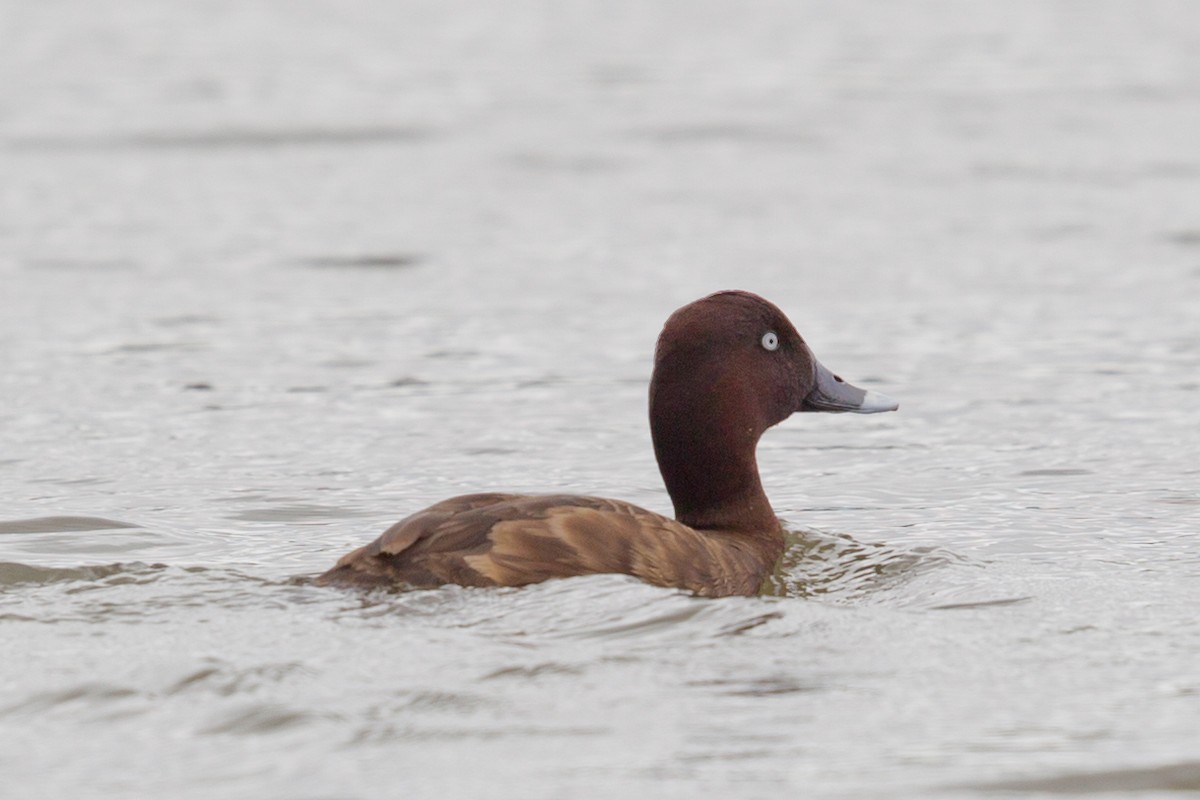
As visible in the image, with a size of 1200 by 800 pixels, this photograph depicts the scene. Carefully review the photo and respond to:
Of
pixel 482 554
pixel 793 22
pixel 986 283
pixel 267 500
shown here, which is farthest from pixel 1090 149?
pixel 482 554

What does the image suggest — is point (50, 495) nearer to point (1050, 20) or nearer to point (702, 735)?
point (702, 735)

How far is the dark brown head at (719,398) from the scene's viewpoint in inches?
270

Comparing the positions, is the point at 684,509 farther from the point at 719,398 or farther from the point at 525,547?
the point at 525,547

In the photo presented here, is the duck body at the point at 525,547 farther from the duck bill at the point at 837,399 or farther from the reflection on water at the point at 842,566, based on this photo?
the duck bill at the point at 837,399

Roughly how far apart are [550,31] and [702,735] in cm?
2012

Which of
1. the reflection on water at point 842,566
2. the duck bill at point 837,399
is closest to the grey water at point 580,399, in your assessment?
the reflection on water at point 842,566

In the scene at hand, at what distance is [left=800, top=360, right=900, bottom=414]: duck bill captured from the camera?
7.41 metres

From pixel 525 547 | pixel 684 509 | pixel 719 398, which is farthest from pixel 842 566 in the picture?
pixel 525 547

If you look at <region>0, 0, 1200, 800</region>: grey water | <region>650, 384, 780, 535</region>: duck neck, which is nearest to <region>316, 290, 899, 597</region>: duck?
<region>650, 384, 780, 535</region>: duck neck

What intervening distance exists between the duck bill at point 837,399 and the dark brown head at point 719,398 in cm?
18

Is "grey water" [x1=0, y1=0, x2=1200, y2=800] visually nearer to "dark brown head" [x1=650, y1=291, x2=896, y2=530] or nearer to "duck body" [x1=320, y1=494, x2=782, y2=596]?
"duck body" [x1=320, y1=494, x2=782, y2=596]

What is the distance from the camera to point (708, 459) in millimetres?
6953

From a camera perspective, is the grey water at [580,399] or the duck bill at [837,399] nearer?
the grey water at [580,399]

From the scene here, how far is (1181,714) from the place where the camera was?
5391 millimetres
